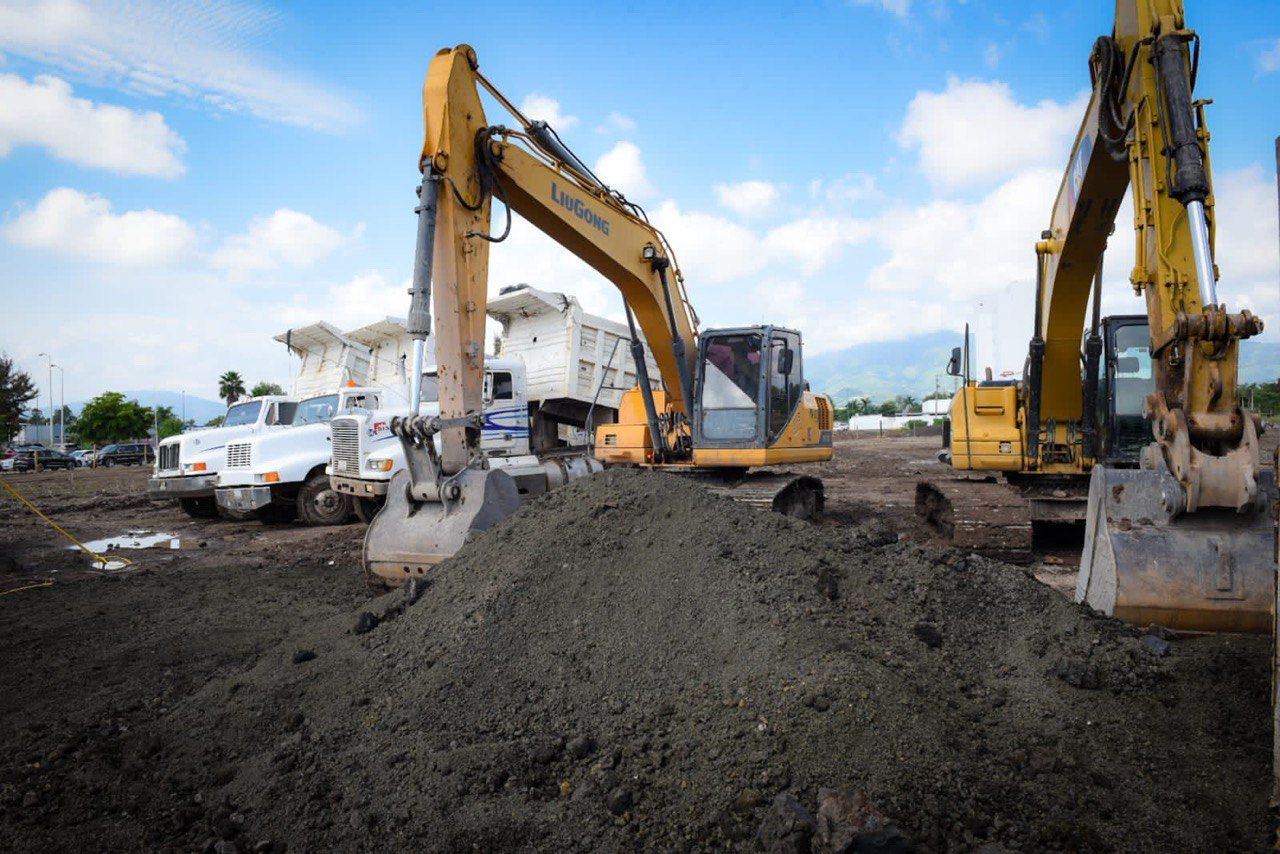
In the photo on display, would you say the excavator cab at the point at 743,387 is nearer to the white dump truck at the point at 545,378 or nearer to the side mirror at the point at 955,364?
the side mirror at the point at 955,364

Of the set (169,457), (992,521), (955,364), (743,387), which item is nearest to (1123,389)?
(955,364)

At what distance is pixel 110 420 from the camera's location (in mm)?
41875

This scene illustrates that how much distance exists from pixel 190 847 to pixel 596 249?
617 cm

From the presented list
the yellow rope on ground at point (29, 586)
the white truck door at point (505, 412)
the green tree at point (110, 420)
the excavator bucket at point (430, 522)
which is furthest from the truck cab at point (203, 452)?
the green tree at point (110, 420)

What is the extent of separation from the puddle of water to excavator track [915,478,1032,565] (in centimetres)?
912

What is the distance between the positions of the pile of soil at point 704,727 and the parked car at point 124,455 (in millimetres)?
38851

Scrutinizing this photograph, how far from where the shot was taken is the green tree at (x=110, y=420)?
41719 mm

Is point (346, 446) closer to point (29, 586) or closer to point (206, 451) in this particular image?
point (206, 451)

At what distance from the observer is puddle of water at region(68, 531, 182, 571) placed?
31.9ft

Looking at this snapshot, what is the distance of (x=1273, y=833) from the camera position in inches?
94.9

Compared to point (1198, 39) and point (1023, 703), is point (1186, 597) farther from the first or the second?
point (1198, 39)

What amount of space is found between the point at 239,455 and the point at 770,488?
25.9 feet

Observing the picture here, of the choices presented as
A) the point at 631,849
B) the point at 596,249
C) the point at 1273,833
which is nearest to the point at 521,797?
the point at 631,849

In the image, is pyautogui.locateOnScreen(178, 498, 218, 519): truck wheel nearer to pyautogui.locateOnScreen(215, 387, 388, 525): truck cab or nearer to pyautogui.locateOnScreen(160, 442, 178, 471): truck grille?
pyautogui.locateOnScreen(160, 442, 178, 471): truck grille
